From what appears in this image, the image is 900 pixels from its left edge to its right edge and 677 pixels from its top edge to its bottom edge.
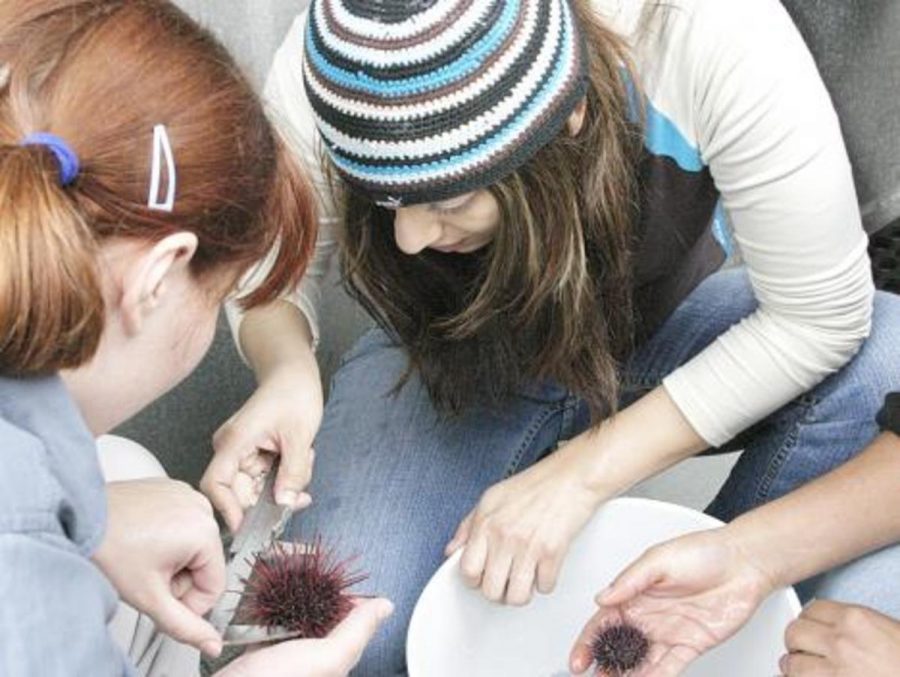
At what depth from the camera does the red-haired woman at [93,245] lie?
605 millimetres

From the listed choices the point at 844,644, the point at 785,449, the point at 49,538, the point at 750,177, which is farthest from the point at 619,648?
the point at 49,538

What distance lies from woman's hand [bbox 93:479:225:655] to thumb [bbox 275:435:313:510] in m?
0.10

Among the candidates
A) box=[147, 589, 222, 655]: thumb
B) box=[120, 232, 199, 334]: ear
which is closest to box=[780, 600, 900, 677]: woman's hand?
box=[147, 589, 222, 655]: thumb

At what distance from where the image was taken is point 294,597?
910mm

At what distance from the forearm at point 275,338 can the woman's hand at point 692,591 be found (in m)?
0.36

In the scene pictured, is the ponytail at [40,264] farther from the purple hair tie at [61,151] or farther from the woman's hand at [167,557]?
the woman's hand at [167,557]

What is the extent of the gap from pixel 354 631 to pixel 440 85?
39 cm

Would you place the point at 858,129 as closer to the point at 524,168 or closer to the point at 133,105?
the point at 524,168

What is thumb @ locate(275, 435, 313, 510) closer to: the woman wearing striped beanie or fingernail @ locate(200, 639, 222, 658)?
the woman wearing striped beanie

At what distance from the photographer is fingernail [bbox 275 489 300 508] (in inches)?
A: 39.8

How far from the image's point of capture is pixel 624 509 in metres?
1.08

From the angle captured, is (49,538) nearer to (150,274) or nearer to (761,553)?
(150,274)

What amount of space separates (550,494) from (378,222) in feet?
0.93

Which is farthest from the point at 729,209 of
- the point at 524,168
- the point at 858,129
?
the point at 858,129
